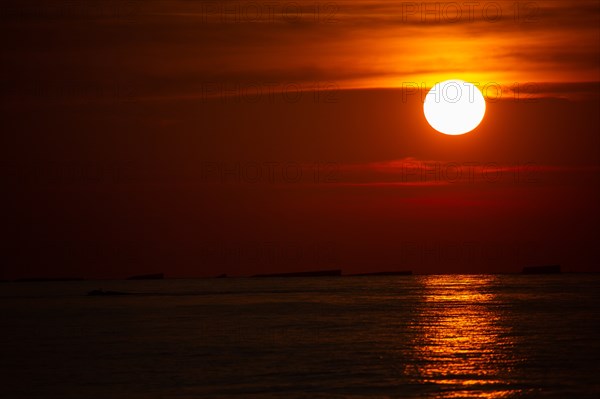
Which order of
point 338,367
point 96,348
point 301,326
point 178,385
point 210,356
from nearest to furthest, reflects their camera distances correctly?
1. point 178,385
2. point 338,367
3. point 210,356
4. point 96,348
5. point 301,326

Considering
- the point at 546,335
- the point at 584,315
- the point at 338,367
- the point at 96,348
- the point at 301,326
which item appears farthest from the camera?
the point at 584,315

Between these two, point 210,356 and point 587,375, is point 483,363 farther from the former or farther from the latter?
point 210,356

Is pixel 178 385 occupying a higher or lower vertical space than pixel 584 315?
lower

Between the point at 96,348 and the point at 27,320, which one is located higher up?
the point at 27,320

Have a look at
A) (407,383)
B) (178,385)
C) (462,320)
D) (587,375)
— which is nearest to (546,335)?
(462,320)

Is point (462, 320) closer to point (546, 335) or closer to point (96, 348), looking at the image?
point (546, 335)

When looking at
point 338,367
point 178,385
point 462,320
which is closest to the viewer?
point 178,385

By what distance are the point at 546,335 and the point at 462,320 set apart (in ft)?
67.6

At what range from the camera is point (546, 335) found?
7900 cm

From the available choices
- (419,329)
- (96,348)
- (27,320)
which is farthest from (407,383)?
(27,320)

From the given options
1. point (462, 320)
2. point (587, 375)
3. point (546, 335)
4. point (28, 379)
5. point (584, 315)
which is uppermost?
point (584, 315)

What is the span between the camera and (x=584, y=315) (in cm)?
10688

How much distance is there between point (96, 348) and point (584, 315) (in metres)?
59.3

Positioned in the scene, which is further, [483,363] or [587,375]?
[483,363]
